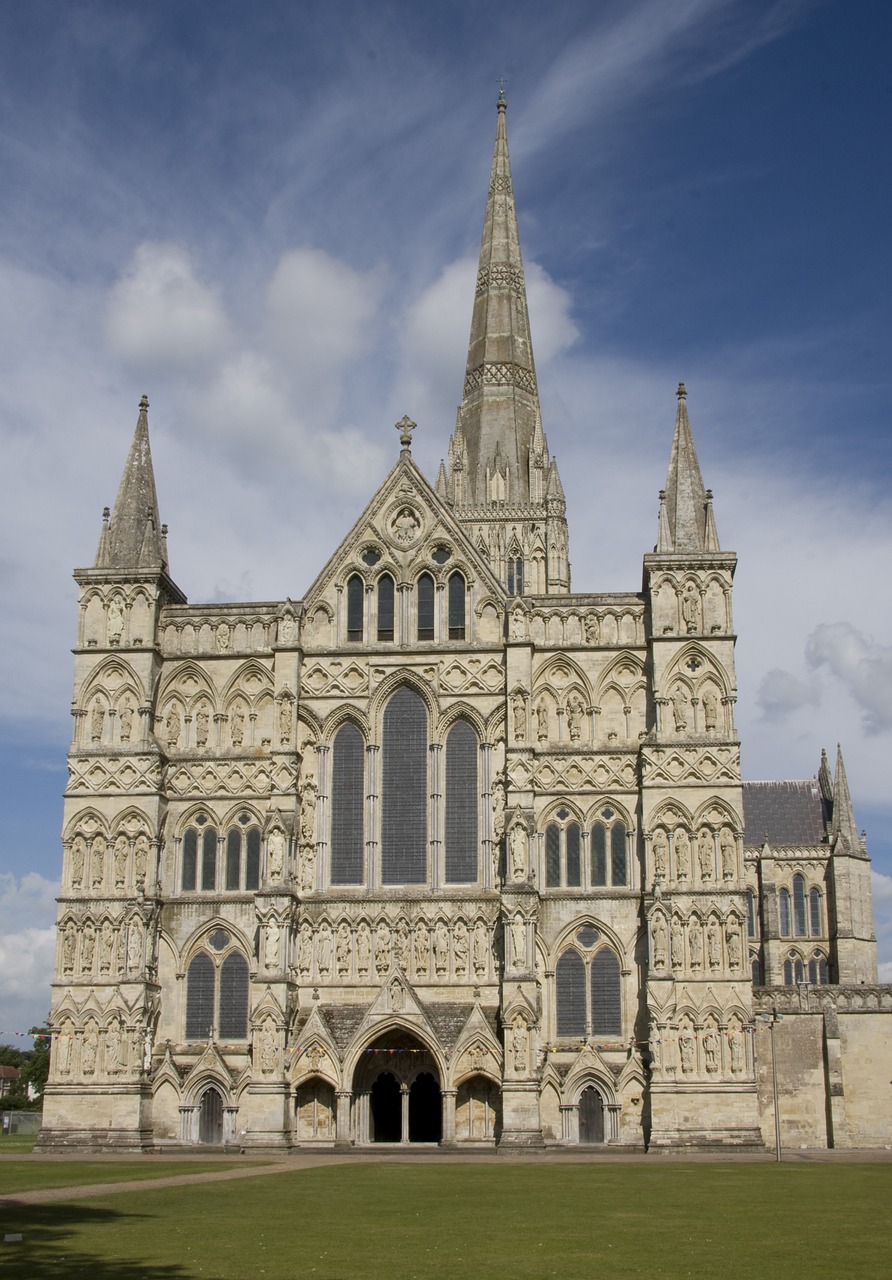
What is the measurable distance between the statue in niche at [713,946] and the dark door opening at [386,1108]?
35.8 ft

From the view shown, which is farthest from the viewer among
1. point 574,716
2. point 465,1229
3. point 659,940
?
point 574,716

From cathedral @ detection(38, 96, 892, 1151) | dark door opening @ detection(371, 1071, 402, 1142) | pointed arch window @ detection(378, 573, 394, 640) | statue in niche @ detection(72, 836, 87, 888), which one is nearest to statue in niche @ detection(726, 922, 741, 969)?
cathedral @ detection(38, 96, 892, 1151)

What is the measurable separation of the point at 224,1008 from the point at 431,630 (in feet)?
47.4

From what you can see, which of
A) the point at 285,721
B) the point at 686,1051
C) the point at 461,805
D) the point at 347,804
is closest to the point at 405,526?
the point at 285,721

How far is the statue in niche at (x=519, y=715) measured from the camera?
4916 cm

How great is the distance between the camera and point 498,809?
162 feet

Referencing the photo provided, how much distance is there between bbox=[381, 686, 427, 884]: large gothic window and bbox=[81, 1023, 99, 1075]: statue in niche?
10.5 m

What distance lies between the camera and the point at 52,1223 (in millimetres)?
23047

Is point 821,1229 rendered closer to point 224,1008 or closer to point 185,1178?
point 185,1178

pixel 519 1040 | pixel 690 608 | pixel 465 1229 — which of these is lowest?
pixel 465 1229

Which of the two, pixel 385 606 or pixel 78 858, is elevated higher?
pixel 385 606

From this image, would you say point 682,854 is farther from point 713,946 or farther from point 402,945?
point 402,945

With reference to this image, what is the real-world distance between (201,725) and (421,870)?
9189 mm

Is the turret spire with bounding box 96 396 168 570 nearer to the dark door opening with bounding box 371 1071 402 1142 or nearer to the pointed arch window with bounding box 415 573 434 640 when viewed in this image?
the pointed arch window with bounding box 415 573 434 640
